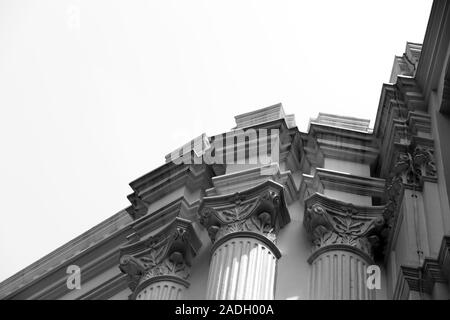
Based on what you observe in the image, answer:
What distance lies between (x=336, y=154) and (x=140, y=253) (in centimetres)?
466

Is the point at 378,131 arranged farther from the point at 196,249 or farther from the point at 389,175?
the point at 196,249

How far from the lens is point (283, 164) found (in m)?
22.4

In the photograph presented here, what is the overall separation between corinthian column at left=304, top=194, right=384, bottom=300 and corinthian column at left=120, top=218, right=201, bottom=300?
251cm

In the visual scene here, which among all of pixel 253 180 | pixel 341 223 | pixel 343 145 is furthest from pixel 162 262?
pixel 343 145

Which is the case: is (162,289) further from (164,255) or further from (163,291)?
(164,255)

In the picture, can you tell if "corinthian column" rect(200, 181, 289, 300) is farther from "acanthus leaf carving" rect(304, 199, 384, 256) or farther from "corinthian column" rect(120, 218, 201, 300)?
"acanthus leaf carving" rect(304, 199, 384, 256)

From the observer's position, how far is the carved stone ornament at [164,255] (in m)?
20.8

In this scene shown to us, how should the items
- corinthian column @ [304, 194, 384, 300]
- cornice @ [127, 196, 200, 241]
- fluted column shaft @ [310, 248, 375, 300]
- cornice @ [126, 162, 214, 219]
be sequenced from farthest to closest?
cornice @ [126, 162, 214, 219] → cornice @ [127, 196, 200, 241] → corinthian column @ [304, 194, 384, 300] → fluted column shaft @ [310, 248, 375, 300]

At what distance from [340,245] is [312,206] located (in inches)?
43.6

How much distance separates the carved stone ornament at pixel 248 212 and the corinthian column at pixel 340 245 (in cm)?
62

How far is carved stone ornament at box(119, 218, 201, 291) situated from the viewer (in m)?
20.8

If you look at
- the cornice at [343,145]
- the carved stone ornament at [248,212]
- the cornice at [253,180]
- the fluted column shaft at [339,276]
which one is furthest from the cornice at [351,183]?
the fluted column shaft at [339,276]

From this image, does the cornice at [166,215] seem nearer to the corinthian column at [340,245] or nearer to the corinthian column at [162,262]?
the corinthian column at [162,262]

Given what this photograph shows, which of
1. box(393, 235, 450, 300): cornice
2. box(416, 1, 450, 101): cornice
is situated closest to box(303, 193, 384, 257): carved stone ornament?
box(393, 235, 450, 300): cornice
